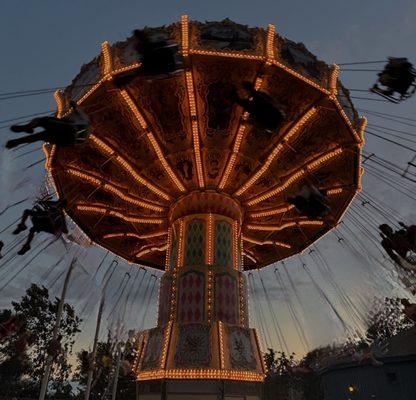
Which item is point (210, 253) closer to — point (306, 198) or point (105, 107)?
point (306, 198)

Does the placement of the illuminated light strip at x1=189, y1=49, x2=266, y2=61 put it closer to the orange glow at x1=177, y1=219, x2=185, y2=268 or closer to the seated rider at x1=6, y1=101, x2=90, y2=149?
the seated rider at x1=6, y1=101, x2=90, y2=149

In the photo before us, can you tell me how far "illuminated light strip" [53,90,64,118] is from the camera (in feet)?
44.0

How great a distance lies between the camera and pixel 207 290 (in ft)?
43.8

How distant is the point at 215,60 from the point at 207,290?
7165 mm

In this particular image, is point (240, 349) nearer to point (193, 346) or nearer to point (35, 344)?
point (193, 346)

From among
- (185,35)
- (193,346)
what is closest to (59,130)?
(185,35)

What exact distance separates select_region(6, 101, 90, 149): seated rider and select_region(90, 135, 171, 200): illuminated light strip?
4.11 metres

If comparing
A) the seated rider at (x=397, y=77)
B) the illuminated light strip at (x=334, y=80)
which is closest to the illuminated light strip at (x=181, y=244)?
the illuminated light strip at (x=334, y=80)

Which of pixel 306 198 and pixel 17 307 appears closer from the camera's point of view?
pixel 306 198

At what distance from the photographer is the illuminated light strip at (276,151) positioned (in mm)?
13123

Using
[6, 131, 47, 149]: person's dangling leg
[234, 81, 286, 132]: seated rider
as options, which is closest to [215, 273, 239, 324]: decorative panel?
[234, 81, 286, 132]: seated rider

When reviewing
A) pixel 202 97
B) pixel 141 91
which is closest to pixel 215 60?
pixel 202 97

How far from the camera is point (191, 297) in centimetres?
1327

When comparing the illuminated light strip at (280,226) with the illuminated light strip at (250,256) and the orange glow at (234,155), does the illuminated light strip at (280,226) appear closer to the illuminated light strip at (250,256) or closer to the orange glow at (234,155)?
the illuminated light strip at (250,256)
